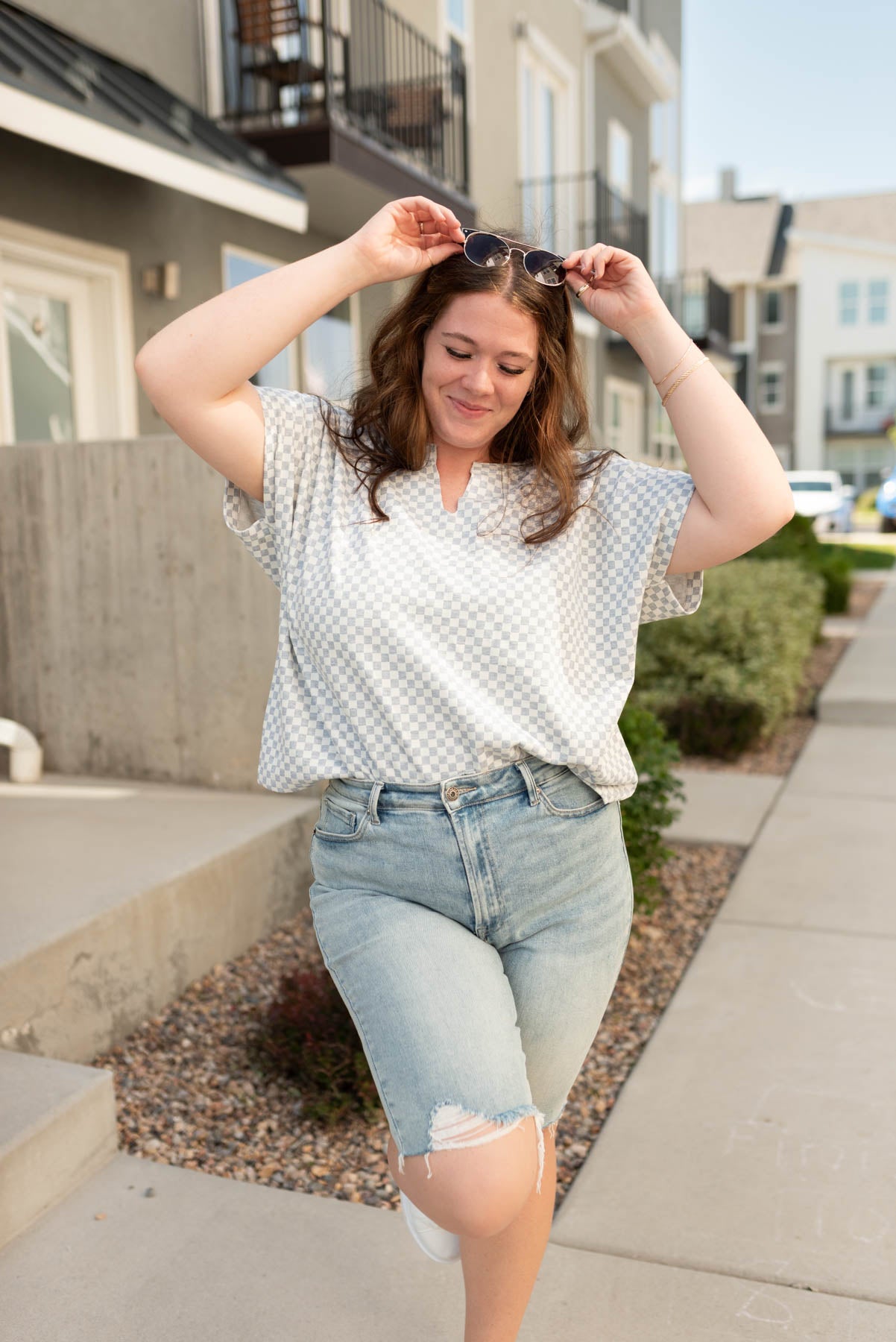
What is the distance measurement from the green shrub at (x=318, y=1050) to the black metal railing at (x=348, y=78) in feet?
19.5

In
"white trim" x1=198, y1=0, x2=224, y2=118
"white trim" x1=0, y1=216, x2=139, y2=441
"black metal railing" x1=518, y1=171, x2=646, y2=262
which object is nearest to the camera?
"white trim" x1=0, y1=216, x2=139, y2=441

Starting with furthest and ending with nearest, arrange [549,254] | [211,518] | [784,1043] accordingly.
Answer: [211,518] → [784,1043] → [549,254]

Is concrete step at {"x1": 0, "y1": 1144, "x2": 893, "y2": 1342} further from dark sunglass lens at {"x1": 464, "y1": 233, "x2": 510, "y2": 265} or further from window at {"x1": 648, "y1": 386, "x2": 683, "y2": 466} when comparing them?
window at {"x1": 648, "y1": 386, "x2": 683, "y2": 466}

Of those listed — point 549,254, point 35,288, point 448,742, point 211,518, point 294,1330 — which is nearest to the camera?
point 448,742

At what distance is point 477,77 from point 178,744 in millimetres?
8781

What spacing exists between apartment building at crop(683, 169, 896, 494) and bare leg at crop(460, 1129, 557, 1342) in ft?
125

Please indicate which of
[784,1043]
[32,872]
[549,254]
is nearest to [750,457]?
[549,254]

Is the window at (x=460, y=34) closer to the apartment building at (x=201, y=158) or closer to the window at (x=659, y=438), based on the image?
the apartment building at (x=201, y=158)

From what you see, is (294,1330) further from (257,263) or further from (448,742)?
(257,263)

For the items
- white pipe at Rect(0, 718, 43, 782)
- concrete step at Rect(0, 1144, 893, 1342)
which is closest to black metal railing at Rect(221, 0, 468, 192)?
white pipe at Rect(0, 718, 43, 782)

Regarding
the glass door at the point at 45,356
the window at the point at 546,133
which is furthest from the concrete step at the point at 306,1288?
the window at the point at 546,133

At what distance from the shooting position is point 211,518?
4285mm

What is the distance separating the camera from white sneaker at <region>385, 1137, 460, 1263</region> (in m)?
1.73

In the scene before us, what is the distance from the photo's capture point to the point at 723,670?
6379 mm
